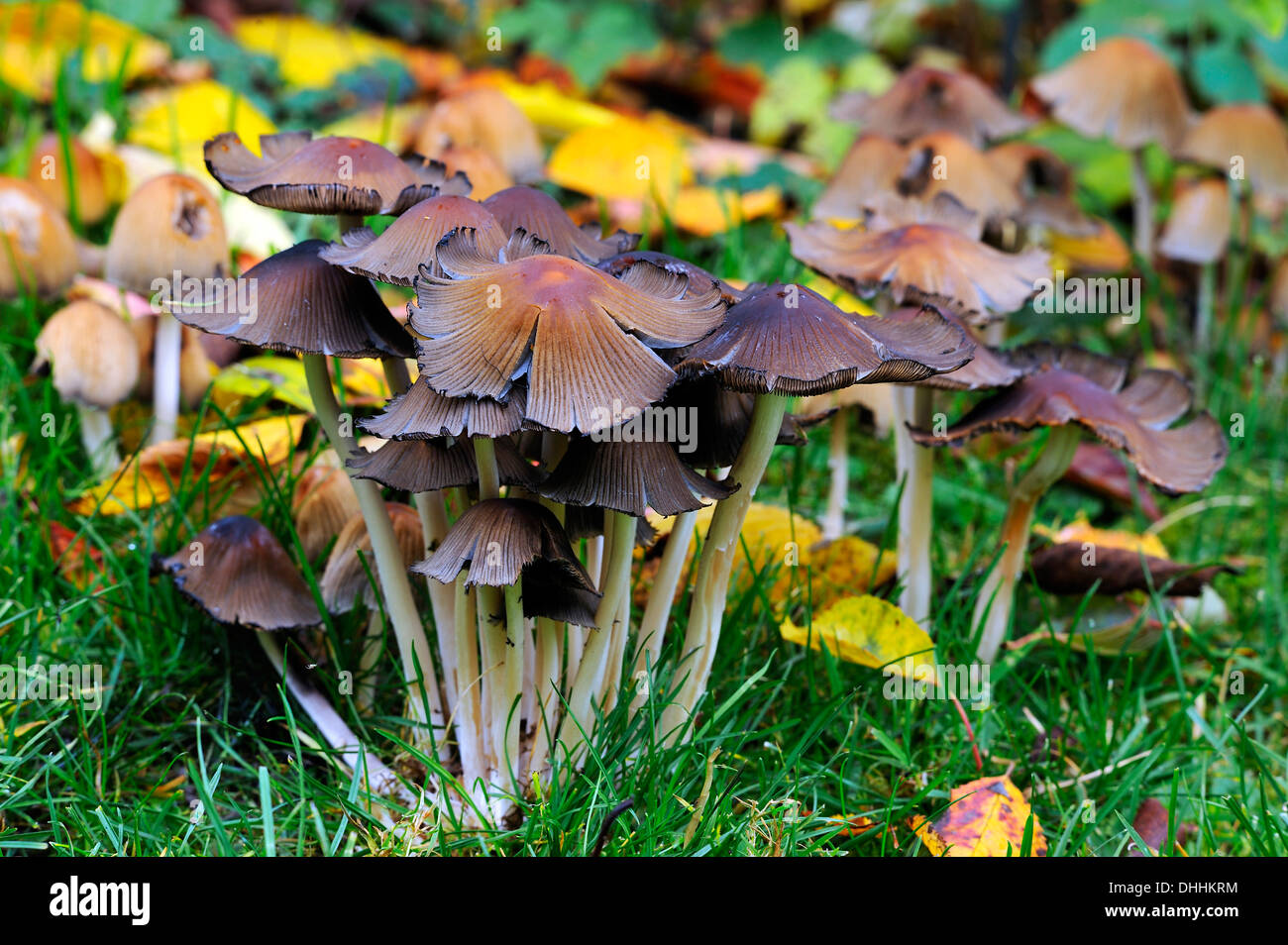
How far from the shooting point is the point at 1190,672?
2.33m

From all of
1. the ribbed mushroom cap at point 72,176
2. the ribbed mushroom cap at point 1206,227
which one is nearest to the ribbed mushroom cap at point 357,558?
the ribbed mushroom cap at point 72,176

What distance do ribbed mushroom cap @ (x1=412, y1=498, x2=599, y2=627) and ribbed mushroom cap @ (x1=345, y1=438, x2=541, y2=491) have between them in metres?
0.05

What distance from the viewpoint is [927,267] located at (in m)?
1.95

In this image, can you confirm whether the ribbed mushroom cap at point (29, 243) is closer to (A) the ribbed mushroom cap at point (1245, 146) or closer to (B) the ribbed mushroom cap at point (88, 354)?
(B) the ribbed mushroom cap at point (88, 354)

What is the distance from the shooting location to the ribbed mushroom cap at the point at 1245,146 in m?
3.39

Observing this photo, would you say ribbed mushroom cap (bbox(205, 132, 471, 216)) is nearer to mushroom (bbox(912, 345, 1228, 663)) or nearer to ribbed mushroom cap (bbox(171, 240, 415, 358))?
ribbed mushroom cap (bbox(171, 240, 415, 358))

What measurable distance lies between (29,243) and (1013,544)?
2147mm

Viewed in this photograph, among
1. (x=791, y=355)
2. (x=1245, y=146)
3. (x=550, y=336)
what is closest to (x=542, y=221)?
(x=550, y=336)

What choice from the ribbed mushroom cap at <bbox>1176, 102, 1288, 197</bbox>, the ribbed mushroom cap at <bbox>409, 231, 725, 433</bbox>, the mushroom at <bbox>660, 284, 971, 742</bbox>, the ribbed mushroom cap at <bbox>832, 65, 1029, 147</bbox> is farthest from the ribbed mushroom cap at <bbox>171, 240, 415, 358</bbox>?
the ribbed mushroom cap at <bbox>1176, 102, 1288, 197</bbox>

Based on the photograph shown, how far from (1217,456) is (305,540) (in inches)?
62.9

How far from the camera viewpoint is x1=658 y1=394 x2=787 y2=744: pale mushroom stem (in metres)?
1.53

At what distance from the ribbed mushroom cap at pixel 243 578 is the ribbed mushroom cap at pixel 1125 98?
2.72 m
